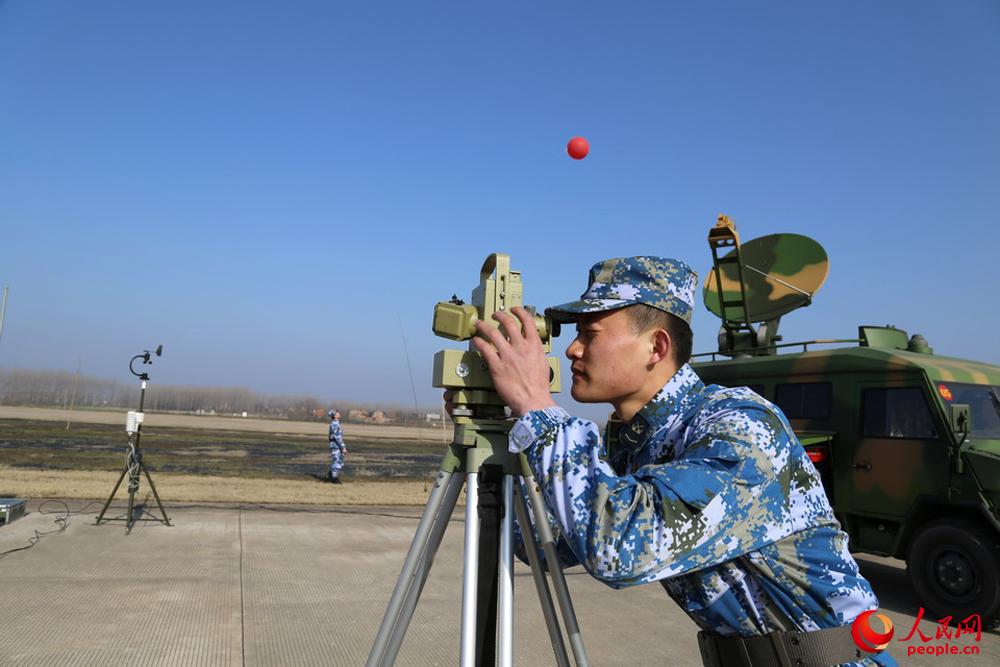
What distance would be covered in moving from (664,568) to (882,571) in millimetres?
8635

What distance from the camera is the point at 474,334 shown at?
7.22ft

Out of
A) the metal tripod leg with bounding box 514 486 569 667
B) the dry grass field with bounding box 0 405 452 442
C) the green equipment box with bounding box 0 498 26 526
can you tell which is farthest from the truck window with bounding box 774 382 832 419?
the dry grass field with bounding box 0 405 452 442

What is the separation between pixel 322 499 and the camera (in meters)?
12.8

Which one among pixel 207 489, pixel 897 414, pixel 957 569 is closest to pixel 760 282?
pixel 897 414

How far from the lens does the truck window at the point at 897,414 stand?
662 cm

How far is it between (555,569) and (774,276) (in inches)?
302

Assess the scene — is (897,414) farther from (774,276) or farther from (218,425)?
(218,425)

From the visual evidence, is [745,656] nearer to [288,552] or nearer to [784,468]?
[784,468]

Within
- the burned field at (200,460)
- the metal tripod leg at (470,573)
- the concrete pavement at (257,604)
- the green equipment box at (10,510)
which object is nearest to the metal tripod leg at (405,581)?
the metal tripod leg at (470,573)

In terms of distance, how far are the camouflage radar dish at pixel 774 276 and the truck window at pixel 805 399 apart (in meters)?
1.25

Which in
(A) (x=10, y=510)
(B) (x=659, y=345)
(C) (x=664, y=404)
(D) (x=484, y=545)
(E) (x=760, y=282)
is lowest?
(A) (x=10, y=510)

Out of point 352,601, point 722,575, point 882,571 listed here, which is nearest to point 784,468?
point 722,575

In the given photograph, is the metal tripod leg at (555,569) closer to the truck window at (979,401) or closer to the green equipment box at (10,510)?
the truck window at (979,401)

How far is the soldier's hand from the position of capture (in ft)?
5.28
